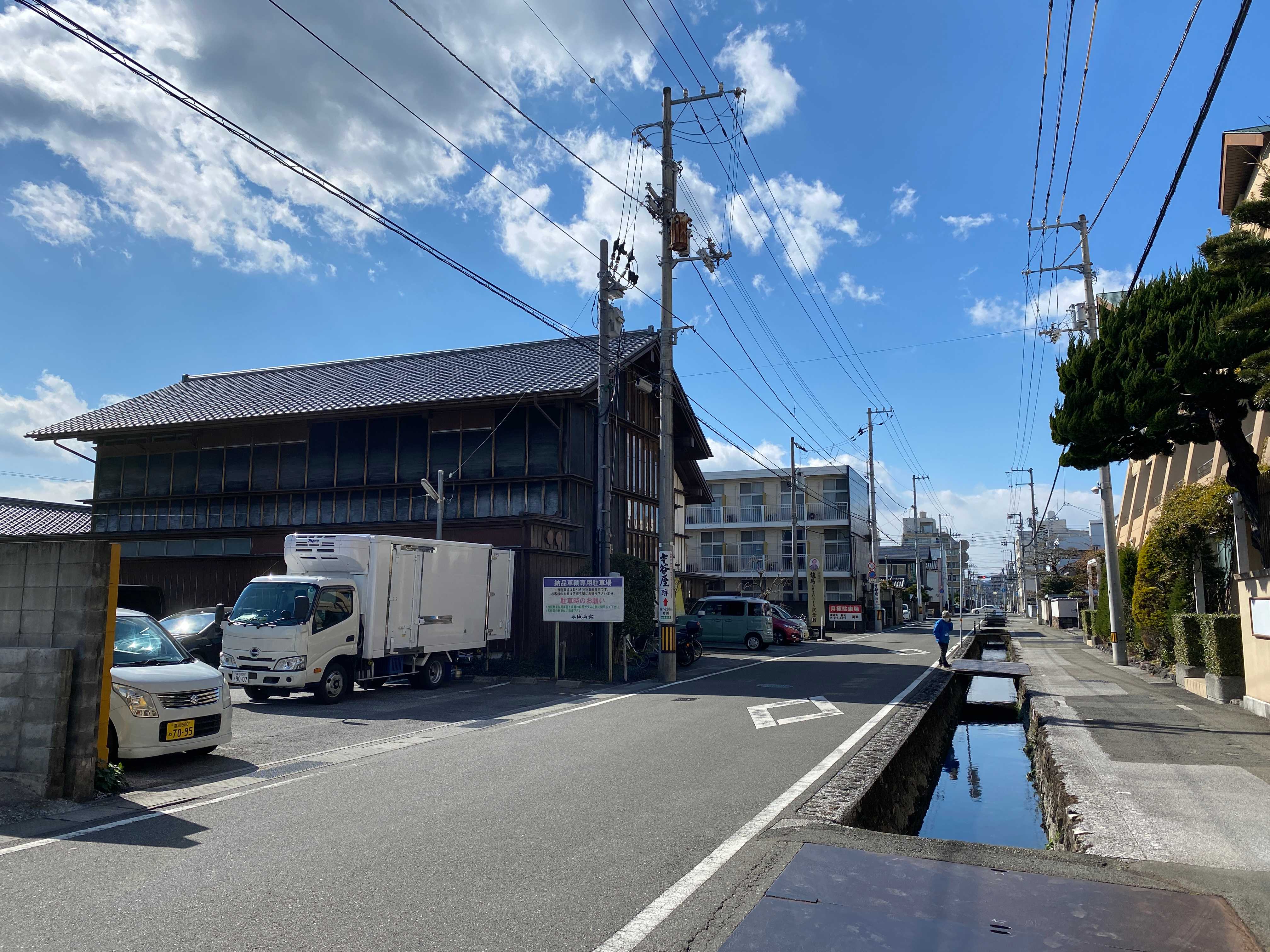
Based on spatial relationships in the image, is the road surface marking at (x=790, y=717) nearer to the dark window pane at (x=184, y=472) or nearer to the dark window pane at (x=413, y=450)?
the dark window pane at (x=413, y=450)

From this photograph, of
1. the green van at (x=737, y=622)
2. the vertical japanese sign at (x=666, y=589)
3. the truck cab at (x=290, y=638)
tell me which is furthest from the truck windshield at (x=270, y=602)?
the green van at (x=737, y=622)

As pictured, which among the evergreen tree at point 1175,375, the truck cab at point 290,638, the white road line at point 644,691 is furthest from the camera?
the truck cab at point 290,638

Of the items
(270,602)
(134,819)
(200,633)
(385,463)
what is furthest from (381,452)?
(134,819)

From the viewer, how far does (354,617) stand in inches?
579

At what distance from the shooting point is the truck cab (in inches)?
533

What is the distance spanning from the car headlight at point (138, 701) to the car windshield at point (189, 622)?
8783 millimetres

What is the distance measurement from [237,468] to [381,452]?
18.2ft

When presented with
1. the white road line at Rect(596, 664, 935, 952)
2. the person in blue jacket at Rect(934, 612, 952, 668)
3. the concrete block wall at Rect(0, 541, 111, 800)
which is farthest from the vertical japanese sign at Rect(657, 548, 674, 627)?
the concrete block wall at Rect(0, 541, 111, 800)

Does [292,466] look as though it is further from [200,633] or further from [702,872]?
[702,872]

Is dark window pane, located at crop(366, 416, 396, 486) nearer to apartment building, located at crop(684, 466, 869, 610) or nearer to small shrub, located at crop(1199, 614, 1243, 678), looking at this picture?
small shrub, located at crop(1199, 614, 1243, 678)

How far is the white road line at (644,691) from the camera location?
12430mm

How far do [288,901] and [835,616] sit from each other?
152ft

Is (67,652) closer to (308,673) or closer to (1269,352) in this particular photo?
(308,673)

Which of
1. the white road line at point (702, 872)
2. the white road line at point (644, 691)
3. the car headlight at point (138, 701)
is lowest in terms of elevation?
the white road line at point (644, 691)
